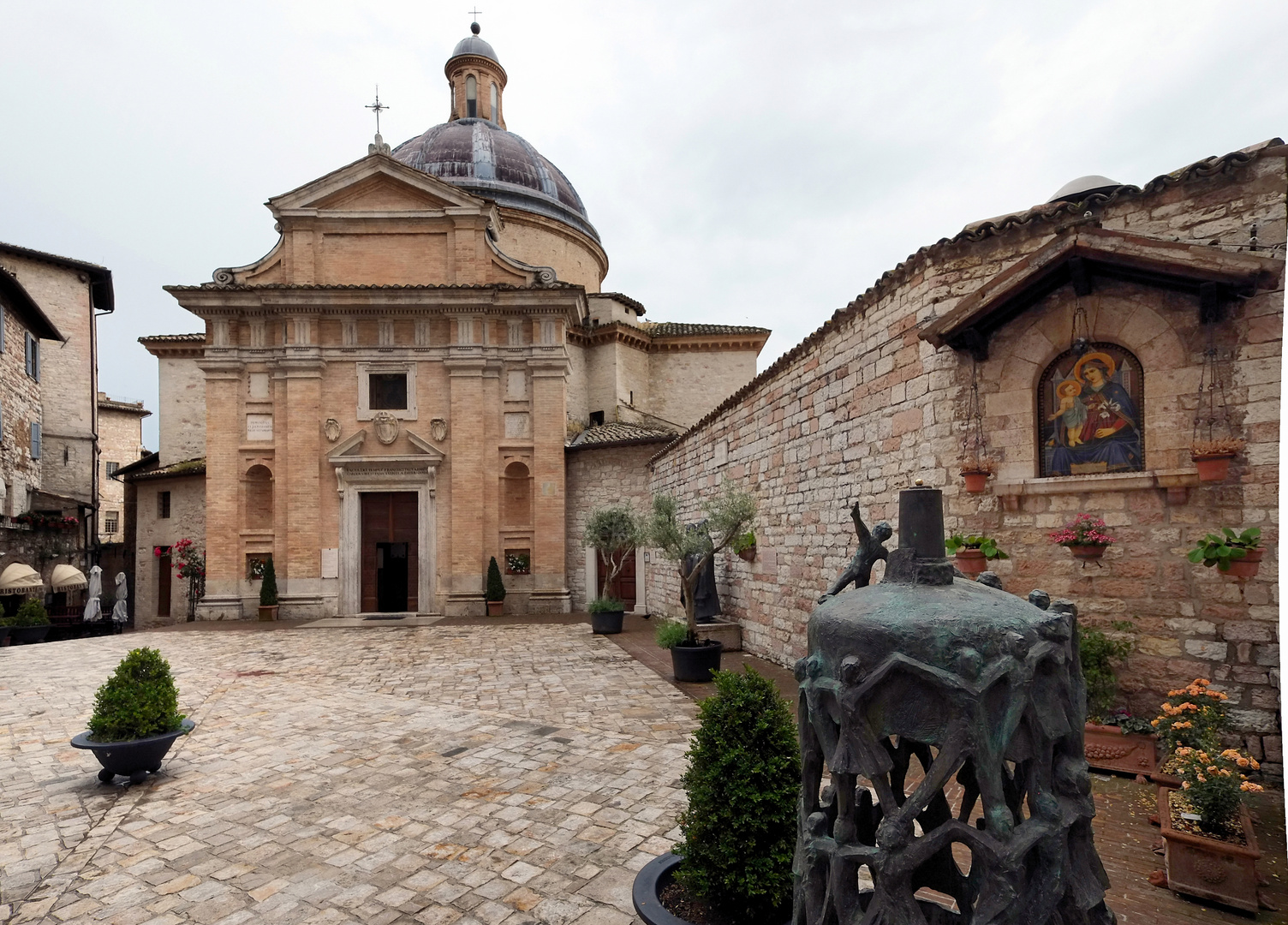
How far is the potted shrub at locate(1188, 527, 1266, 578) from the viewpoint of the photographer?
4.88 metres


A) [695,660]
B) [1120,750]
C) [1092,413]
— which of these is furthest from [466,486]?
[1120,750]

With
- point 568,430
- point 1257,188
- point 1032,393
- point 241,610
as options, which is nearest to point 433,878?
point 1032,393

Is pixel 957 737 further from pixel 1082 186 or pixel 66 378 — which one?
pixel 66 378

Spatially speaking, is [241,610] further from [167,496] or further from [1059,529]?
[1059,529]

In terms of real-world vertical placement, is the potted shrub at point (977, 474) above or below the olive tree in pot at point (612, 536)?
above

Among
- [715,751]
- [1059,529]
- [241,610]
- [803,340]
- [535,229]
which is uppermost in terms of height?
[535,229]

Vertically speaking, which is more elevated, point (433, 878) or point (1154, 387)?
point (1154, 387)

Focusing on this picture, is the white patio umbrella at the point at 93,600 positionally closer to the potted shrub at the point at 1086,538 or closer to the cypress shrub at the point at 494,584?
the cypress shrub at the point at 494,584

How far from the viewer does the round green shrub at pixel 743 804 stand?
312 centimetres

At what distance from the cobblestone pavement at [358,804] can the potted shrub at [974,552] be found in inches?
128

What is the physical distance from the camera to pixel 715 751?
3.37 meters

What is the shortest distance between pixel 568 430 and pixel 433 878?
1808 cm

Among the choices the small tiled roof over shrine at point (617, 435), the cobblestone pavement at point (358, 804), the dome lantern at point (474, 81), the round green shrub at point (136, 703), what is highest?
the dome lantern at point (474, 81)

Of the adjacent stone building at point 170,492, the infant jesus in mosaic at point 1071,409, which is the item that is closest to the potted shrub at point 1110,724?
the infant jesus in mosaic at point 1071,409
